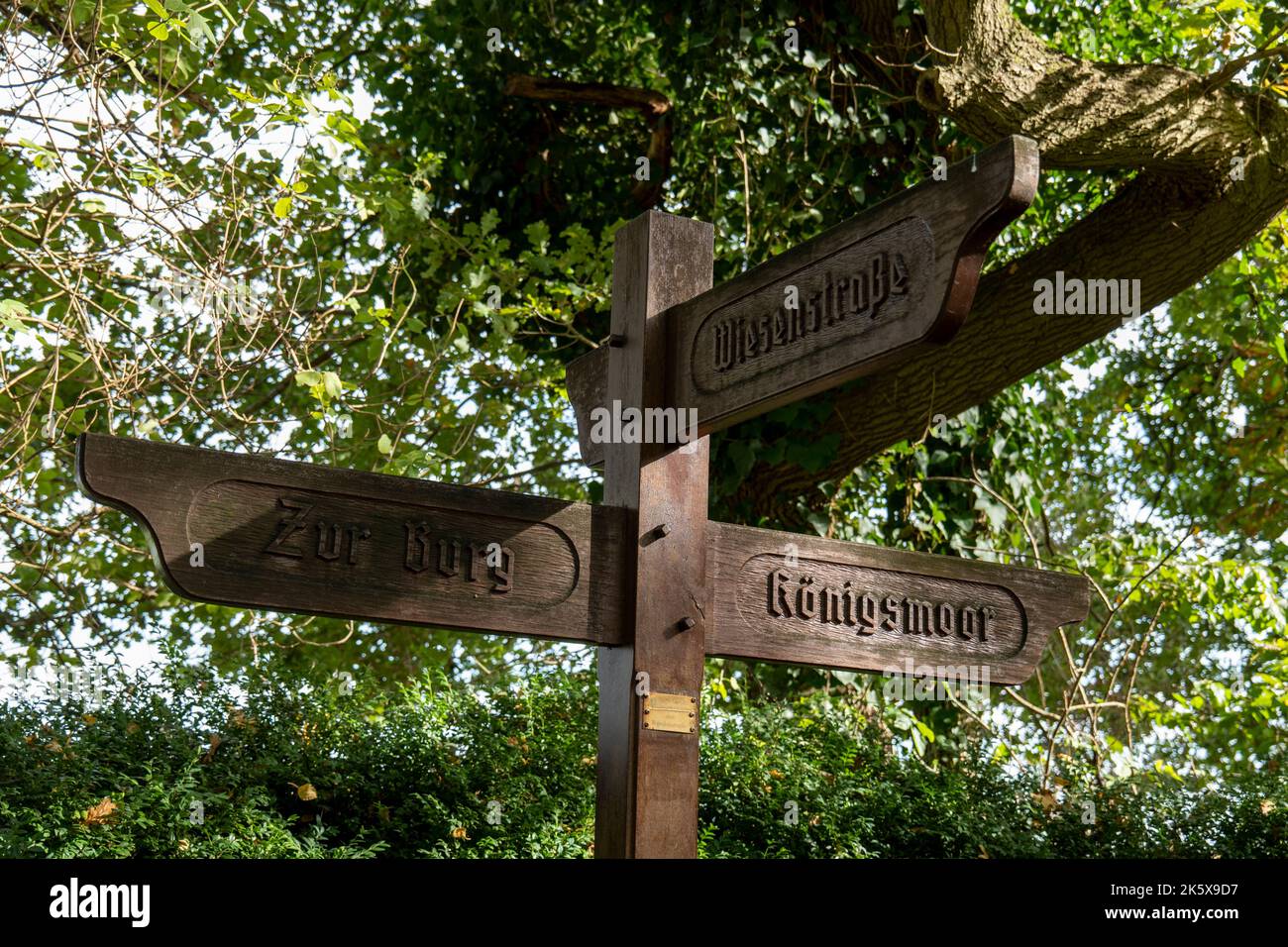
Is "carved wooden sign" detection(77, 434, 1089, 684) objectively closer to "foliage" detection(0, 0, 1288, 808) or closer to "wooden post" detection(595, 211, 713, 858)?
"wooden post" detection(595, 211, 713, 858)

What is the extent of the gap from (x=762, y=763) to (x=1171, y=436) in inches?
297

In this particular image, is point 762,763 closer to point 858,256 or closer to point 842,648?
point 842,648

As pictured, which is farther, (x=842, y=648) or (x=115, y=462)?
(x=842, y=648)

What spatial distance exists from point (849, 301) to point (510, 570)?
0.83 meters

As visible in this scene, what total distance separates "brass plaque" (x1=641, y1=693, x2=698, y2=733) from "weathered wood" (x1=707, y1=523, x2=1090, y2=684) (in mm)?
141

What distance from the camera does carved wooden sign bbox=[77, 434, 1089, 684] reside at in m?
2.40

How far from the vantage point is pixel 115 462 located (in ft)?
7.65

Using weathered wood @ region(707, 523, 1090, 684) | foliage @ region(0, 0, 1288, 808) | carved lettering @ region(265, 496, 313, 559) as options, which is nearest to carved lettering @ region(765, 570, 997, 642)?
weathered wood @ region(707, 523, 1090, 684)

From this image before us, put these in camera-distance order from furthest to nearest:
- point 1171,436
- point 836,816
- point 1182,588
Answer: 1. point 1171,436
2. point 1182,588
3. point 836,816

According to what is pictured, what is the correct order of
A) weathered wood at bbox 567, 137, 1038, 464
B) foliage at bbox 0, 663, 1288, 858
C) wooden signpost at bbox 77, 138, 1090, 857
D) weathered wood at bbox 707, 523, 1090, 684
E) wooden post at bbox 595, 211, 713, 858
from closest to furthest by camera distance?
weathered wood at bbox 567, 137, 1038, 464
wooden signpost at bbox 77, 138, 1090, 857
wooden post at bbox 595, 211, 713, 858
weathered wood at bbox 707, 523, 1090, 684
foliage at bbox 0, 663, 1288, 858

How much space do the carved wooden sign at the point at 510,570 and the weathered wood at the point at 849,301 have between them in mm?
371

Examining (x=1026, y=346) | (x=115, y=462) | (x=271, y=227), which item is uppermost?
(x=271, y=227)
